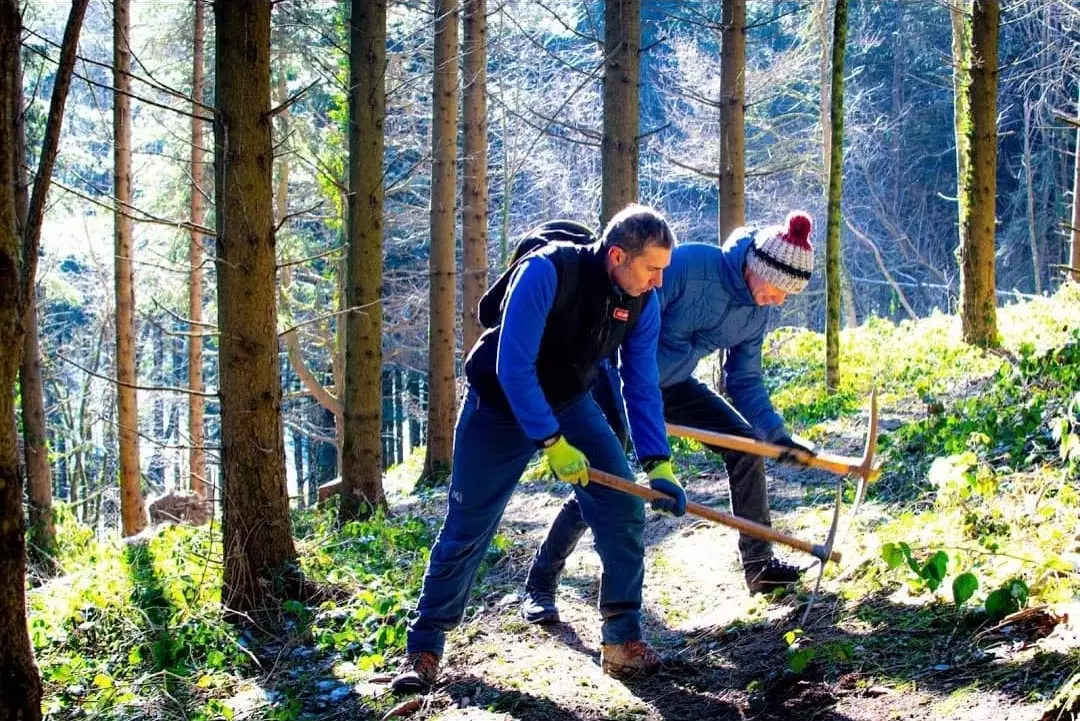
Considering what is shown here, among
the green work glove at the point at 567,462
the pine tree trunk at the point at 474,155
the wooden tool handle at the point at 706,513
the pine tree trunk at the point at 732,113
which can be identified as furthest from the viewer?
the pine tree trunk at the point at 474,155

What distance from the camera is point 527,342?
3.98m

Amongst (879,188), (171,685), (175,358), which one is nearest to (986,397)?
(171,685)

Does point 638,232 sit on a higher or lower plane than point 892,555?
higher

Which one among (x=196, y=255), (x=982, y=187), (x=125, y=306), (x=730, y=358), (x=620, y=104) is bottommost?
(x=730, y=358)

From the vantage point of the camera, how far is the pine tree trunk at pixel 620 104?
8.84m

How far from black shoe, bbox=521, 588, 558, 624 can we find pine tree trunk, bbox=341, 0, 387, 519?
3958 mm

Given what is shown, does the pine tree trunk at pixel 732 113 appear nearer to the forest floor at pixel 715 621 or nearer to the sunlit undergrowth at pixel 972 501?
the sunlit undergrowth at pixel 972 501

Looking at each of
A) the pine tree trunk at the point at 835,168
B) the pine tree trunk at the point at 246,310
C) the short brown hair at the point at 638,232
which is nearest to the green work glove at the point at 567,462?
the short brown hair at the point at 638,232

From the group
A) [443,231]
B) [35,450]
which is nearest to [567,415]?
[443,231]

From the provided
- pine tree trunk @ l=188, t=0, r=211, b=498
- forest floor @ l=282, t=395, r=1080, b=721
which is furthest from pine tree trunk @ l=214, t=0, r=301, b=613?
pine tree trunk @ l=188, t=0, r=211, b=498

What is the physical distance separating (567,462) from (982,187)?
355 inches

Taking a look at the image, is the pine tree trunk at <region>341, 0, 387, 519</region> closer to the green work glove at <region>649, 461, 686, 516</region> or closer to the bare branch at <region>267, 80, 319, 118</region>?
the bare branch at <region>267, 80, 319, 118</region>

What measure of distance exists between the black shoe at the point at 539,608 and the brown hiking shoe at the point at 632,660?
0.89 m

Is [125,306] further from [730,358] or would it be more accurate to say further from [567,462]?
[567,462]
